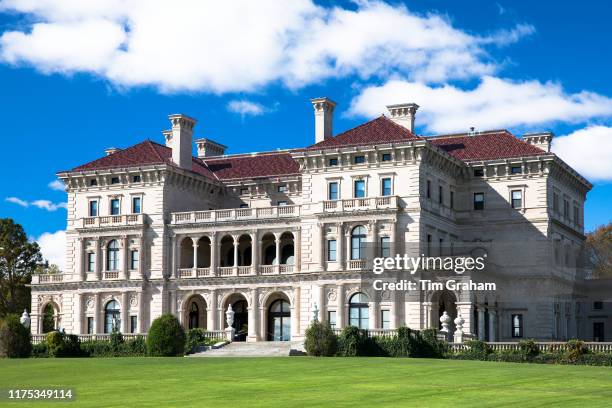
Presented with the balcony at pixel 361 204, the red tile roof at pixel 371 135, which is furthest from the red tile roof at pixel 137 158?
the balcony at pixel 361 204

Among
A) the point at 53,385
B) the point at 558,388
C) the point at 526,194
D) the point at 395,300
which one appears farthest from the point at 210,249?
the point at 558,388

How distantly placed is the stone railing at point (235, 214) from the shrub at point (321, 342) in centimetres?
1750

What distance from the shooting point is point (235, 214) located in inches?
3014

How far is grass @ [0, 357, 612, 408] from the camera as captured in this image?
31531 mm

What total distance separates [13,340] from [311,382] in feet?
92.1

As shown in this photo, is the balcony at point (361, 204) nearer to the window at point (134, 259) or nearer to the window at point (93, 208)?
the window at point (134, 259)

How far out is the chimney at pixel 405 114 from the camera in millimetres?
74438

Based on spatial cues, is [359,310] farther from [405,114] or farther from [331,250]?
[405,114]

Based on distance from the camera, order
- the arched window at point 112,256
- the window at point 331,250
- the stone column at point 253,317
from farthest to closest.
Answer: the arched window at point 112,256 → the stone column at point 253,317 → the window at point 331,250

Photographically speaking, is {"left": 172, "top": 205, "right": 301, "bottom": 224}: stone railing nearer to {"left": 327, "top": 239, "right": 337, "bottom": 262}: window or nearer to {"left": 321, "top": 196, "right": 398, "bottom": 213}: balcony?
{"left": 321, "top": 196, "right": 398, "bottom": 213}: balcony

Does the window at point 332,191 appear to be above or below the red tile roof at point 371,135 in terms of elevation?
below

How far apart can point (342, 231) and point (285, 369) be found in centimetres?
2644

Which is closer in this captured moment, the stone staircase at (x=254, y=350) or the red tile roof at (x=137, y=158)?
the stone staircase at (x=254, y=350)

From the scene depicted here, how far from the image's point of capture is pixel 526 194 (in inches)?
2965
